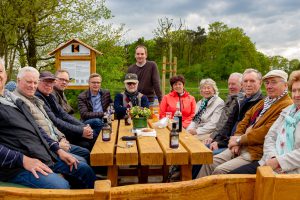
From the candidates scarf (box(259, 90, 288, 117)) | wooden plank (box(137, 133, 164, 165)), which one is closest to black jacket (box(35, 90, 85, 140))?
wooden plank (box(137, 133, 164, 165))

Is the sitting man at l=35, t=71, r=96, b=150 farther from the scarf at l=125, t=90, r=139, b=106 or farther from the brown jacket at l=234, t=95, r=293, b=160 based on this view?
the brown jacket at l=234, t=95, r=293, b=160

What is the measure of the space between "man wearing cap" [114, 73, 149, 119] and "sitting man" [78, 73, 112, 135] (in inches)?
11.8

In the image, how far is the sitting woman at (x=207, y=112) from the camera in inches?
172

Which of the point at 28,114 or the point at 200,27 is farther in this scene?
the point at 200,27

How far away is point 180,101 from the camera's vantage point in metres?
5.19

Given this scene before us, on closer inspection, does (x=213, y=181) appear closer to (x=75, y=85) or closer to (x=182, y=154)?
(x=182, y=154)

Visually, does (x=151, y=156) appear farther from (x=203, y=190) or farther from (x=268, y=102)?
(x=203, y=190)

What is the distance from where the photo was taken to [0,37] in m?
10.9

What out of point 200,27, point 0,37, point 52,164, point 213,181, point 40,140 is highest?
point 200,27

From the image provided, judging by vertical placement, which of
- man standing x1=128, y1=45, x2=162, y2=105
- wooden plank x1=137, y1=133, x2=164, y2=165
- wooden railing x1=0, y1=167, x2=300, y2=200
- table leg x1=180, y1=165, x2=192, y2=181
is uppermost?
man standing x1=128, y1=45, x2=162, y2=105

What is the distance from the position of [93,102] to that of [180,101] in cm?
137

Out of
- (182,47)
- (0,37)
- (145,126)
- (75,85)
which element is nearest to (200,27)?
(182,47)

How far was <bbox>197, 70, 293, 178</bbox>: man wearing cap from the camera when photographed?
3.07 meters

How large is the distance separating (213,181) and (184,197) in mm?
103
